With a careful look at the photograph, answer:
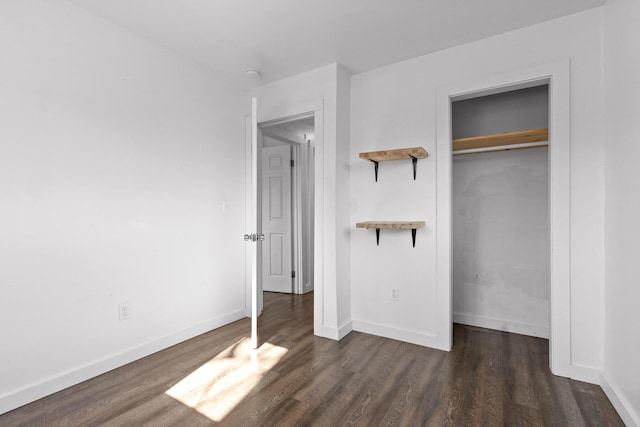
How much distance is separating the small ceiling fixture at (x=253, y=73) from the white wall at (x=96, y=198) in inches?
14.4

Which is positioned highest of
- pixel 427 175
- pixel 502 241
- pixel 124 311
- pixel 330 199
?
pixel 427 175

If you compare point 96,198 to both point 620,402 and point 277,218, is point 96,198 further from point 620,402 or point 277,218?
point 620,402

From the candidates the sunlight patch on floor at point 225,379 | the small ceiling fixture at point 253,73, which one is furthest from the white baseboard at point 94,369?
the small ceiling fixture at point 253,73

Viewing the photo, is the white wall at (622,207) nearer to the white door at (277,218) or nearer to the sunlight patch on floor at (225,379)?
the sunlight patch on floor at (225,379)

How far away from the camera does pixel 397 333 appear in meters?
2.90

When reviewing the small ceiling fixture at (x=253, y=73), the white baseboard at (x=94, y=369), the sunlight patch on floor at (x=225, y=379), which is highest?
the small ceiling fixture at (x=253, y=73)

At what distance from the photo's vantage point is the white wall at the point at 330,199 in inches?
116

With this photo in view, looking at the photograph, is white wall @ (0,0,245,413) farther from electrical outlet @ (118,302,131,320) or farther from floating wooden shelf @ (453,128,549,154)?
floating wooden shelf @ (453,128,549,154)

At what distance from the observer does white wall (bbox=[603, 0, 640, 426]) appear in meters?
1.69

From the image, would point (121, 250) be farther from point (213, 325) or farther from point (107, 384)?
point (213, 325)

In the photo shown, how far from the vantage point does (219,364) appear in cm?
242

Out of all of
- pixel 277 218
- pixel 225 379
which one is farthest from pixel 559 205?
pixel 277 218

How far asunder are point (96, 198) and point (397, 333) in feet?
8.55

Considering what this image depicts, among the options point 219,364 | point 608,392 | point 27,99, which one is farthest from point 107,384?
point 608,392
